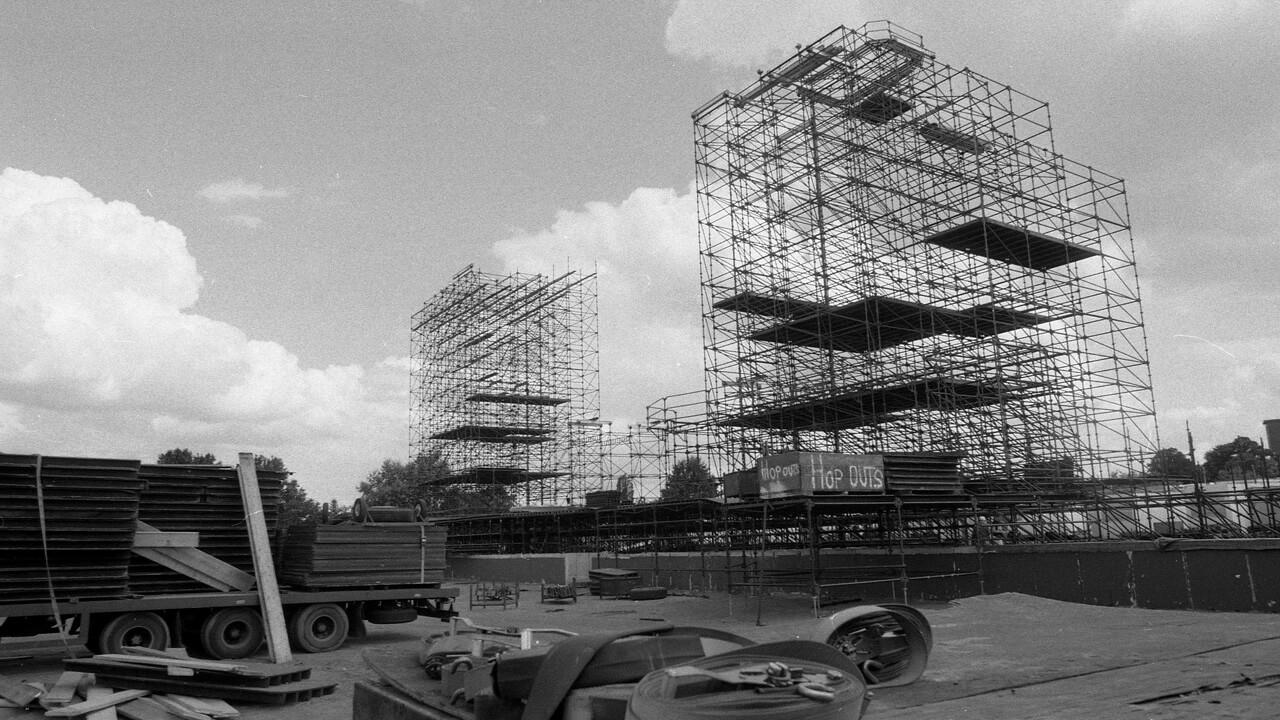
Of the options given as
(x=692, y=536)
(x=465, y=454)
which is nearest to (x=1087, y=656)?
(x=692, y=536)

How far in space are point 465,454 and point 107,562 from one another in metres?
40.9

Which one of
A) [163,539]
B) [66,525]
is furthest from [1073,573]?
[66,525]

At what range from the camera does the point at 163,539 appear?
1459 centimetres

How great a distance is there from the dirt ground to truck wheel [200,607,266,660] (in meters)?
0.99

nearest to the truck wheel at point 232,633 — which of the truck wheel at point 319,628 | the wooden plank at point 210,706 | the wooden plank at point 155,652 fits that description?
the truck wheel at point 319,628

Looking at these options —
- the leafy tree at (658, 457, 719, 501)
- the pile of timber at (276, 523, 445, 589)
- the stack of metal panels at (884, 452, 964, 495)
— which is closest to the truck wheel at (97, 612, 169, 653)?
the pile of timber at (276, 523, 445, 589)

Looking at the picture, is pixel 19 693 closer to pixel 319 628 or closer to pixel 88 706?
pixel 88 706

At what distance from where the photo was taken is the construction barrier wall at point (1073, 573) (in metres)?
16.8

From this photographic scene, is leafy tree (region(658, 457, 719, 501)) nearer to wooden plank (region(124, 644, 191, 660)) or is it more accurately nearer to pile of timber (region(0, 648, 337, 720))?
wooden plank (region(124, 644, 191, 660))

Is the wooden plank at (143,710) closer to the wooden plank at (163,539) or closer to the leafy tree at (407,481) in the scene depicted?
the wooden plank at (163,539)

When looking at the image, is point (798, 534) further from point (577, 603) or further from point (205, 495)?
point (205, 495)

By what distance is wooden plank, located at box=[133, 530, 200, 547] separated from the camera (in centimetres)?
1434

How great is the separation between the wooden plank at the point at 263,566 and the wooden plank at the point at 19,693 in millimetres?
4216

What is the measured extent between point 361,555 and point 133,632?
3.81m
